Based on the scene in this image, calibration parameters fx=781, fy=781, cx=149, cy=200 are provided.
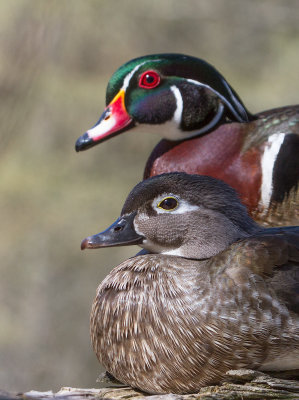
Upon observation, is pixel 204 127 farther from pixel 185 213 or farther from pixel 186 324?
pixel 186 324

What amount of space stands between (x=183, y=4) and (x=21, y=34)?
10.3ft

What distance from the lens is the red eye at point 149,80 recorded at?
2.49 m

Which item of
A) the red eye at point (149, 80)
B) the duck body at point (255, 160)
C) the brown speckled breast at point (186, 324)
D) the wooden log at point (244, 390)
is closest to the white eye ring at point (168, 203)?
the brown speckled breast at point (186, 324)

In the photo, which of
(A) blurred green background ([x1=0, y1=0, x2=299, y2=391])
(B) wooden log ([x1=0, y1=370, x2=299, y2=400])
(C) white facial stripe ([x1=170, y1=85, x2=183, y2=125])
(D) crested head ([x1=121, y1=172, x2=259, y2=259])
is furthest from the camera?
(A) blurred green background ([x1=0, y1=0, x2=299, y2=391])

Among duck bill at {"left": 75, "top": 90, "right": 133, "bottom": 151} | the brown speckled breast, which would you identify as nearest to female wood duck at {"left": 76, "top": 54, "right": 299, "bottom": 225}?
duck bill at {"left": 75, "top": 90, "right": 133, "bottom": 151}

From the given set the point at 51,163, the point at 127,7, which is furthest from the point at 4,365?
the point at 127,7

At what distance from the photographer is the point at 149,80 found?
98.4 inches

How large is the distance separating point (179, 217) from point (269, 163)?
78 cm

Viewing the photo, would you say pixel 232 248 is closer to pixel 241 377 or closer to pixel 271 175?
pixel 241 377

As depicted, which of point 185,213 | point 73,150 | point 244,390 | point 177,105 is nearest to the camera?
point 244,390

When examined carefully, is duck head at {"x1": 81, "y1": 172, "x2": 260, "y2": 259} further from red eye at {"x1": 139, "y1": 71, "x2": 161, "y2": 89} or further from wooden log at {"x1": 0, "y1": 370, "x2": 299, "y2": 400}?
red eye at {"x1": 139, "y1": 71, "x2": 161, "y2": 89}

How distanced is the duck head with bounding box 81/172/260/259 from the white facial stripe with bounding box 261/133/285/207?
0.68 meters

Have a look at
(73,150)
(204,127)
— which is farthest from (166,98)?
(73,150)

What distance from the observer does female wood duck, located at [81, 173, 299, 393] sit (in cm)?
153
